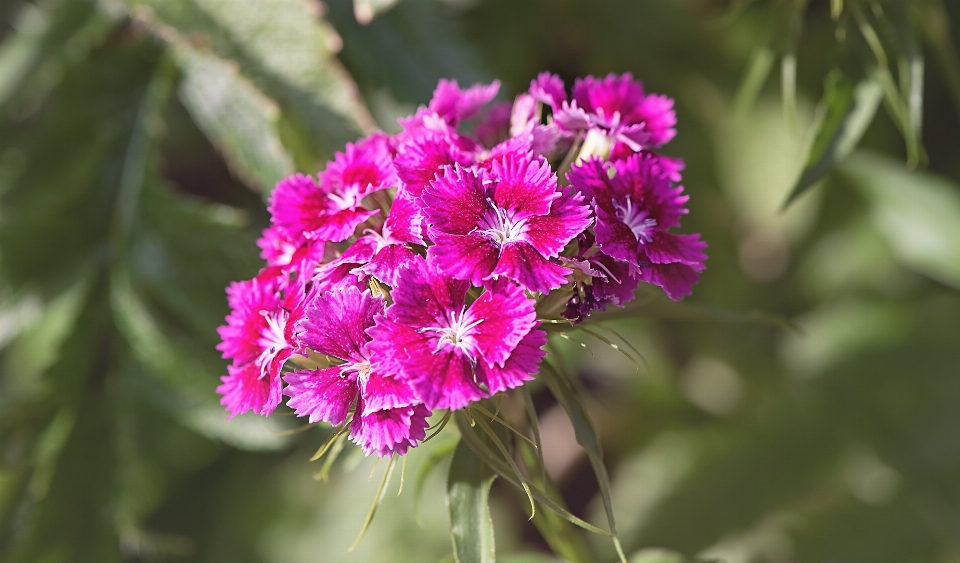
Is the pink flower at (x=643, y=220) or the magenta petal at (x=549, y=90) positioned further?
the magenta petal at (x=549, y=90)

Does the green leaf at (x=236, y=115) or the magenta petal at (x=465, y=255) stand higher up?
the magenta petal at (x=465, y=255)

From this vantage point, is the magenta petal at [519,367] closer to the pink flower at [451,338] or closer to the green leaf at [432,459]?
the pink flower at [451,338]

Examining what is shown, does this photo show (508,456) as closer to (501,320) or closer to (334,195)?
(501,320)

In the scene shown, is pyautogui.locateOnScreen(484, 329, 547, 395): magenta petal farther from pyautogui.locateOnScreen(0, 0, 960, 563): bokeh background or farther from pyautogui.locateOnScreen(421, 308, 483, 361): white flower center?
pyautogui.locateOnScreen(0, 0, 960, 563): bokeh background

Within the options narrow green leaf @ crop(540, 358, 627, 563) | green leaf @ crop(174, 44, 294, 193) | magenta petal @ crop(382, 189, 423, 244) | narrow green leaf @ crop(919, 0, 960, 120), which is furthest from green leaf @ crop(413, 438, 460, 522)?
narrow green leaf @ crop(919, 0, 960, 120)

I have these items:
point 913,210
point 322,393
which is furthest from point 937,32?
point 322,393

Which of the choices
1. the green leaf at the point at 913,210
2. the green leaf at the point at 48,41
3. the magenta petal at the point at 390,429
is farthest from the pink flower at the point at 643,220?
the green leaf at the point at 48,41

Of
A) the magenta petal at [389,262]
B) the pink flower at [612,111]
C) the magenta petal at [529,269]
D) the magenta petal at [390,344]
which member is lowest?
the magenta petal at [390,344]
